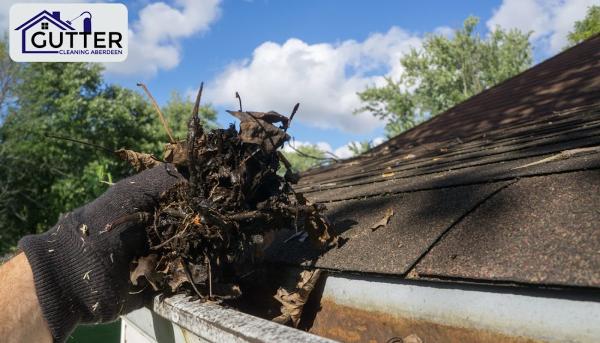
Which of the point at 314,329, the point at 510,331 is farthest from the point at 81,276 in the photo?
the point at 510,331

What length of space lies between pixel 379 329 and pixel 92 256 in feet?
3.24

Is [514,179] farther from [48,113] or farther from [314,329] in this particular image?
[48,113]

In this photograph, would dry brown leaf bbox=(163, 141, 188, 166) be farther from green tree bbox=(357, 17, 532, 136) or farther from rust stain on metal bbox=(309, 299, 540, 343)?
green tree bbox=(357, 17, 532, 136)

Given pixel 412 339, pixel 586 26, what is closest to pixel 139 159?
pixel 412 339

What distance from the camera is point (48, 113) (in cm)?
2045

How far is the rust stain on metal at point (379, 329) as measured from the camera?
108 centimetres

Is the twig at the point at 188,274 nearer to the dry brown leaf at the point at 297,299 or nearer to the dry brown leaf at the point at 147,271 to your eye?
the dry brown leaf at the point at 147,271

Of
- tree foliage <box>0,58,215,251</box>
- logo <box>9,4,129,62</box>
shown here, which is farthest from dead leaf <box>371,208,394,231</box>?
tree foliage <box>0,58,215,251</box>

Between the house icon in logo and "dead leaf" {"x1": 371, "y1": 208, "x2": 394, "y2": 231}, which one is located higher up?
the house icon in logo

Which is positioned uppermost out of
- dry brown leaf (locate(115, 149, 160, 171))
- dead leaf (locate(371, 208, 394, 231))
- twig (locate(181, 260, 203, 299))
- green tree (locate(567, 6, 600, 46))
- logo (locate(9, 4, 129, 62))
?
green tree (locate(567, 6, 600, 46))

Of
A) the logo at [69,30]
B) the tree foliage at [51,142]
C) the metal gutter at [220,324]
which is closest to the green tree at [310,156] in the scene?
the metal gutter at [220,324]

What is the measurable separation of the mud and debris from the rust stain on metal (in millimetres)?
130

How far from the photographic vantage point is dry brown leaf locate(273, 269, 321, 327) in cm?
156

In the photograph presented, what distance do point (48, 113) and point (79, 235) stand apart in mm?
21847
